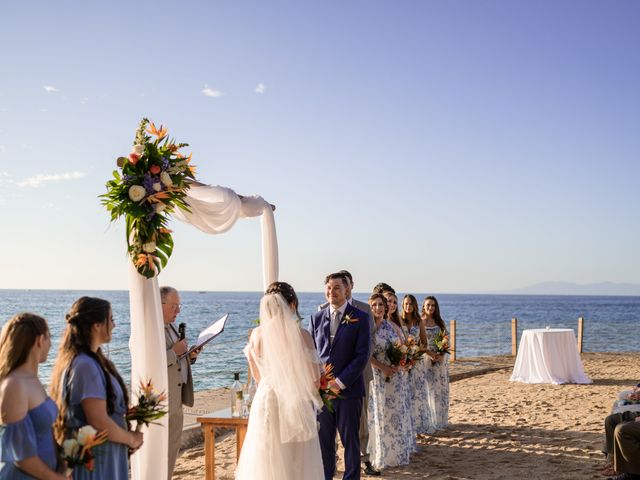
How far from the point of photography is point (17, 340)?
10.0 ft

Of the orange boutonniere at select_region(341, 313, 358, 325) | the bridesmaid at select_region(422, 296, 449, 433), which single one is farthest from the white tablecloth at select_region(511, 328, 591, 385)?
the orange boutonniere at select_region(341, 313, 358, 325)

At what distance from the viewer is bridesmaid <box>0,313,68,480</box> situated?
9.66ft

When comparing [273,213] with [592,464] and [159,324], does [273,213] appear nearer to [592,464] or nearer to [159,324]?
[159,324]

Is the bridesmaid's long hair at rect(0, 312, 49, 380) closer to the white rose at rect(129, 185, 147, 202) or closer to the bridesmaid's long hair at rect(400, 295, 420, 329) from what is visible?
the white rose at rect(129, 185, 147, 202)

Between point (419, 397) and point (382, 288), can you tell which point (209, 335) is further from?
point (419, 397)

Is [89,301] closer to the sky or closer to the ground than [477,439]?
closer to the sky

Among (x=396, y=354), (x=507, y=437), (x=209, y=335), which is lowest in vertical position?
(x=507, y=437)

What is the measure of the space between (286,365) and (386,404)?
114 inches

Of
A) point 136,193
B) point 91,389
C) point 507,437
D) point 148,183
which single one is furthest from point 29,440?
point 507,437

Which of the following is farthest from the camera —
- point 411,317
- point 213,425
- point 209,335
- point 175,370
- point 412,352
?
point 411,317

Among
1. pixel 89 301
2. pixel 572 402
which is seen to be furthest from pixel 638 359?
pixel 89 301

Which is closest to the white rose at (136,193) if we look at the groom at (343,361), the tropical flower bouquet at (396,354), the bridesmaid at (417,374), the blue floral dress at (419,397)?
the groom at (343,361)

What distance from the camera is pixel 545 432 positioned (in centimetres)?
865

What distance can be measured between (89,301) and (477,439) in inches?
248
